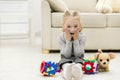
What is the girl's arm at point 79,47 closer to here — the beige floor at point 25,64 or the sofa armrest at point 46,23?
the beige floor at point 25,64

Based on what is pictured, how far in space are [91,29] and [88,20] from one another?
111mm

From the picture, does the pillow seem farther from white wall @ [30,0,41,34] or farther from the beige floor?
white wall @ [30,0,41,34]

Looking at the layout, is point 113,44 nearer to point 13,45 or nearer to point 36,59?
point 36,59

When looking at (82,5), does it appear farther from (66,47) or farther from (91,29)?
(66,47)

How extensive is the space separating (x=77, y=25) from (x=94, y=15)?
1.31 meters

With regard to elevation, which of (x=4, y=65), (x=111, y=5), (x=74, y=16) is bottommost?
(x=4, y=65)

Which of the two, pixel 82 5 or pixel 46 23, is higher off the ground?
pixel 82 5

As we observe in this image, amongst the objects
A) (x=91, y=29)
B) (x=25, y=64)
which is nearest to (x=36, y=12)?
(x=91, y=29)

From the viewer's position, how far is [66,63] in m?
2.09

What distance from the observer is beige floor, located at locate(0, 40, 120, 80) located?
7.20 feet

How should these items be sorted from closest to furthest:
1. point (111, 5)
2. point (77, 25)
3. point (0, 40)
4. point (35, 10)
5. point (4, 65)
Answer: point (77, 25) < point (4, 65) < point (111, 5) < point (0, 40) < point (35, 10)

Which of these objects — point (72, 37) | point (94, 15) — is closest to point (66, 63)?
point (72, 37)

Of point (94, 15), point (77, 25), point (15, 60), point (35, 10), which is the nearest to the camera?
point (77, 25)

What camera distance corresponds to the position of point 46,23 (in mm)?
3289
